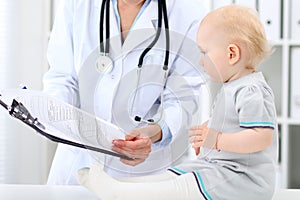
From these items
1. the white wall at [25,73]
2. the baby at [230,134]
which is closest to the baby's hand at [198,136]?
the baby at [230,134]

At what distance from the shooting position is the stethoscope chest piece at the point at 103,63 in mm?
868

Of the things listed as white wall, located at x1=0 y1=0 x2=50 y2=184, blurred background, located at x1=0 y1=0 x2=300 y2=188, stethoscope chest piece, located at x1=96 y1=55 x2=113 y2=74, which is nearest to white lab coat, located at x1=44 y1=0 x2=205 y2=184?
stethoscope chest piece, located at x1=96 y1=55 x2=113 y2=74

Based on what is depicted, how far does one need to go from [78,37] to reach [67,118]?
1.27 ft

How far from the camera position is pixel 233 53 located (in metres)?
0.79

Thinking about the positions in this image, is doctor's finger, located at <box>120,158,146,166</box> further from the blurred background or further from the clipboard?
the blurred background

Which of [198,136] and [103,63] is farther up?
[103,63]

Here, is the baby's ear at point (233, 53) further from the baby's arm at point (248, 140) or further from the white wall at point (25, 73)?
the white wall at point (25, 73)

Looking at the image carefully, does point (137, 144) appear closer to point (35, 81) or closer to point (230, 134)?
point (230, 134)

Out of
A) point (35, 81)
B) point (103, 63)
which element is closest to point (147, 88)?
point (103, 63)

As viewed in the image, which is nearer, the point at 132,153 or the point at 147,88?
the point at 132,153

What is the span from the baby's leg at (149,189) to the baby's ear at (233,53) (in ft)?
0.61

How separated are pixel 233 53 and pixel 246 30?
4cm

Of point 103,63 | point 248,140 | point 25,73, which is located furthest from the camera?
point 25,73

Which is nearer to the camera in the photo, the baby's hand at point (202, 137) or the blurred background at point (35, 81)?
the baby's hand at point (202, 137)
